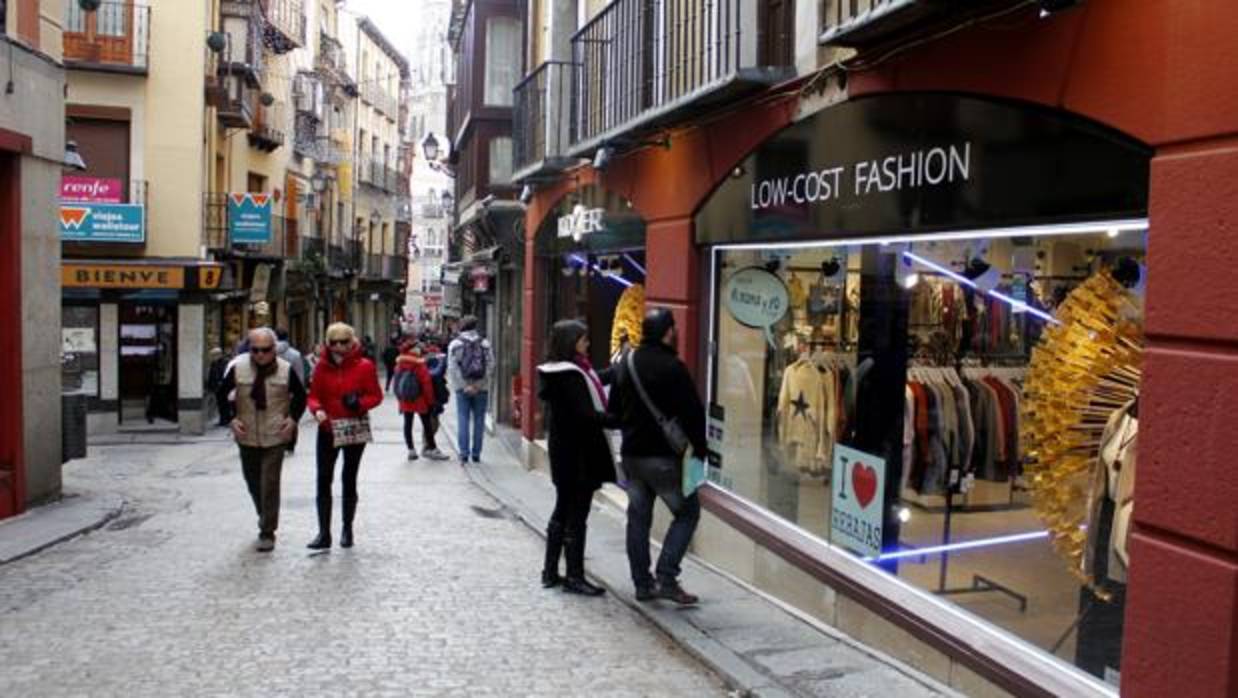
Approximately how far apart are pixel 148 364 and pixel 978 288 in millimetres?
20614

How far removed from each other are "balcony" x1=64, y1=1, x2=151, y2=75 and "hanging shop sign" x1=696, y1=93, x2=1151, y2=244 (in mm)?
18814

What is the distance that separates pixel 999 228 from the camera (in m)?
5.16

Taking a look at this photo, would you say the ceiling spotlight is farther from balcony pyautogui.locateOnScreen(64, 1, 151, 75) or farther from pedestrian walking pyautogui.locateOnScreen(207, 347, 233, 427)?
balcony pyautogui.locateOnScreen(64, 1, 151, 75)

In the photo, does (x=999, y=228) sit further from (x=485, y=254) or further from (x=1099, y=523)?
(x=485, y=254)

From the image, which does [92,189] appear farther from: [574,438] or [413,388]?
[574,438]

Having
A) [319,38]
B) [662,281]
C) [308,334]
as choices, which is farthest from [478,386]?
[319,38]

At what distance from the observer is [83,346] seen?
22.8m

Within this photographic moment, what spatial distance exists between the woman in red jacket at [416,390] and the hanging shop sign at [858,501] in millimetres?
9595

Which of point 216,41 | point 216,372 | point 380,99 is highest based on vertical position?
point 380,99

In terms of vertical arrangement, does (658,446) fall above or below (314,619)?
above

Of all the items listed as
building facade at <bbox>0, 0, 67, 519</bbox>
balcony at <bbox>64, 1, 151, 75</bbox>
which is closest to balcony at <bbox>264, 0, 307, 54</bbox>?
balcony at <bbox>64, 1, 151, 75</bbox>

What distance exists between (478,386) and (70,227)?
11123 mm

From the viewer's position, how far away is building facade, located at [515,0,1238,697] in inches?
159

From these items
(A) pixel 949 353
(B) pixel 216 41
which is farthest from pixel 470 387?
(B) pixel 216 41
